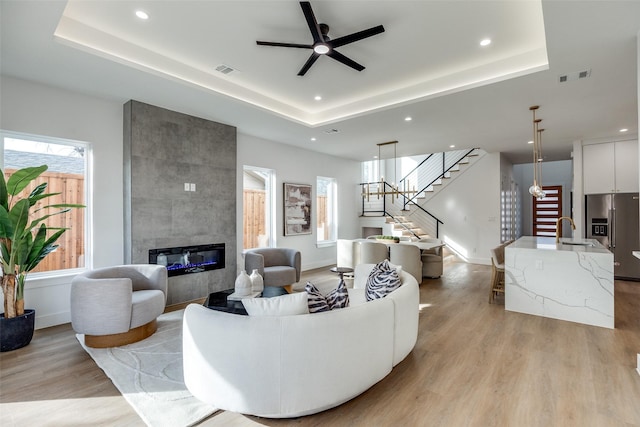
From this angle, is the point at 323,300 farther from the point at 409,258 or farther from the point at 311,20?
the point at 409,258

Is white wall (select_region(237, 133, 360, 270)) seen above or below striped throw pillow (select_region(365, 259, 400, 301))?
above

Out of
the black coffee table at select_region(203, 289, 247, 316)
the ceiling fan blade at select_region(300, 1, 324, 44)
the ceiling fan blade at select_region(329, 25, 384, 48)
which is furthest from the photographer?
the black coffee table at select_region(203, 289, 247, 316)

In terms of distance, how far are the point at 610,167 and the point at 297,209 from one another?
6.65 m

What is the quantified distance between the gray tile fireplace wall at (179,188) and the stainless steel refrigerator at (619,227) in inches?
291

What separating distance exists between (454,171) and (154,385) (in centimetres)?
853

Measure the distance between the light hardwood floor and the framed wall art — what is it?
3.93 metres

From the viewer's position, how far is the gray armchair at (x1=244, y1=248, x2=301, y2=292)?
201 inches

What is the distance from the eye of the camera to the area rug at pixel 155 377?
214 centimetres

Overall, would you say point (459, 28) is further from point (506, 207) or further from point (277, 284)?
point (506, 207)

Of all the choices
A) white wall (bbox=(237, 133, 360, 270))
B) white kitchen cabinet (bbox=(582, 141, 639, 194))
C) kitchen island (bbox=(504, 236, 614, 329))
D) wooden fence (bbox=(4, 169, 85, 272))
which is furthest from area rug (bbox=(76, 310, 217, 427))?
white kitchen cabinet (bbox=(582, 141, 639, 194))

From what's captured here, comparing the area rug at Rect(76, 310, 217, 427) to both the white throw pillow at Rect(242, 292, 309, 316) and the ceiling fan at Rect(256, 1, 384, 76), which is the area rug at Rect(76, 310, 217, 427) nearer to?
the white throw pillow at Rect(242, 292, 309, 316)

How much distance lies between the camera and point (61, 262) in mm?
4059

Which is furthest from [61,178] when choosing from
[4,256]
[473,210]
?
[473,210]

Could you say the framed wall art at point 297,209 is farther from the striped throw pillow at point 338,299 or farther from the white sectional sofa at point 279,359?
the white sectional sofa at point 279,359
